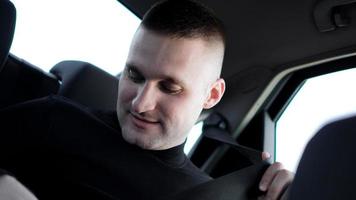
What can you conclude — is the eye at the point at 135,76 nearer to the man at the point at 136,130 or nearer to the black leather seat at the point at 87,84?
the man at the point at 136,130

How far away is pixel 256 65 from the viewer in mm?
2350

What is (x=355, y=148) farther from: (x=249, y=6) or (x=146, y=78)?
(x=249, y=6)

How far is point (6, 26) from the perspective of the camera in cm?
110

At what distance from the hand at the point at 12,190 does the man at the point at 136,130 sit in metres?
0.45

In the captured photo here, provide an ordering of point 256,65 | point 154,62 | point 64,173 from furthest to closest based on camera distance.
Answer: point 256,65
point 154,62
point 64,173

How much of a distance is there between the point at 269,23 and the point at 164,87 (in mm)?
1007

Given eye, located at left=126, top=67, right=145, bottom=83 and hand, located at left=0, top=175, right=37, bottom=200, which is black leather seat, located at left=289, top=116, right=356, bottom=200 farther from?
eye, located at left=126, top=67, right=145, bottom=83

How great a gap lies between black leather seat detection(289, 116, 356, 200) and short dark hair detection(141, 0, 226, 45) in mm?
719

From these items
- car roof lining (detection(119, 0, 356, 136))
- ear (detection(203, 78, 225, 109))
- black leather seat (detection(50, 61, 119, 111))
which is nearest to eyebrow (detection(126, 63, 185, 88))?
ear (detection(203, 78, 225, 109))

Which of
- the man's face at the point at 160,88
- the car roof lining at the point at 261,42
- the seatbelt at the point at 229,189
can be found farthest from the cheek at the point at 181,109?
the car roof lining at the point at 261,42

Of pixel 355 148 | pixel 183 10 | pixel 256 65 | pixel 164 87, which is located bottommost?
pixel 256 65

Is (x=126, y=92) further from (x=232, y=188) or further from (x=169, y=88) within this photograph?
(x=232, y=188)

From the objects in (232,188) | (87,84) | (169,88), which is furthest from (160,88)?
(87,84)

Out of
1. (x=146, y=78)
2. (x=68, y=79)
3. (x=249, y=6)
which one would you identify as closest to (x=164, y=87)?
(x=146, y=78)
